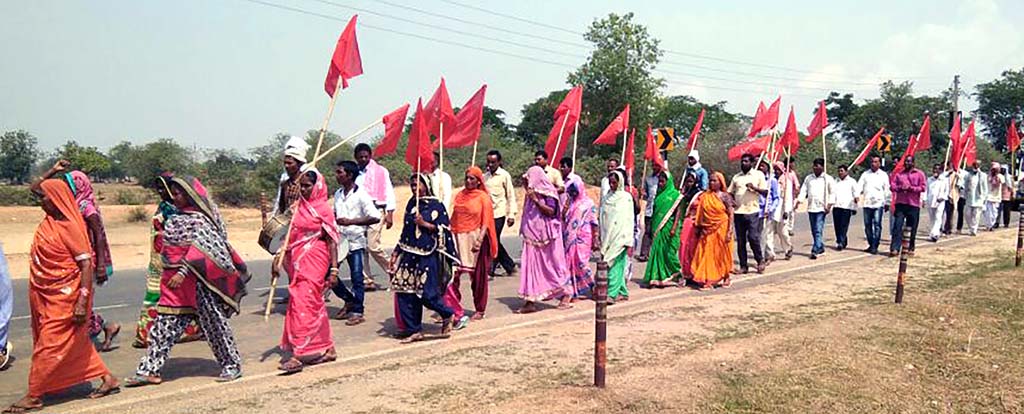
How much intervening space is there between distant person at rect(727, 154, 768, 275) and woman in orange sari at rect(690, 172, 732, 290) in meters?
1.10

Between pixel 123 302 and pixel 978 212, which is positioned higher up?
pixel 978 212

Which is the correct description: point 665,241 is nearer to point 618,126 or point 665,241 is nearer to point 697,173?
point 697,173

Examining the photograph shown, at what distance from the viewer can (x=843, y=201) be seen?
1328 centimetres

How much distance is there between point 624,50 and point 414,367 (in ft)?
78.5

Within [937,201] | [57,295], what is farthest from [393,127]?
[937,201]

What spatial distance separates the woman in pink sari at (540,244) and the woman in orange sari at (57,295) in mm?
4304

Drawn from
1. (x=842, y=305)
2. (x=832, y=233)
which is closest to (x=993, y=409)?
(x=842, y=305)

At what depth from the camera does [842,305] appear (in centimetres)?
820

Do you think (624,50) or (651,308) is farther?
(624,50)

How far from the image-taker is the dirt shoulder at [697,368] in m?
4.88

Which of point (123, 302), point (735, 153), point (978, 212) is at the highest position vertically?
point (735, 153)

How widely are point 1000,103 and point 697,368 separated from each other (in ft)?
194

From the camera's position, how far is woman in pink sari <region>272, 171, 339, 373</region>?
5.71 metres

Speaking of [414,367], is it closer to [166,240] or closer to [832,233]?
[166,240]
